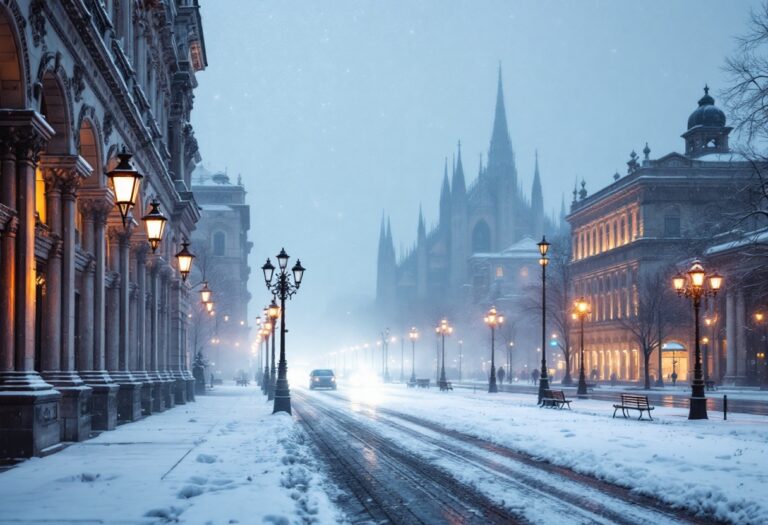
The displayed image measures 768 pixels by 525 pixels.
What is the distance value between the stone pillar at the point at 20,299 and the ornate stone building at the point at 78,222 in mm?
24

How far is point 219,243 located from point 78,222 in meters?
98.0

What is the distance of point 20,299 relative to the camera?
17.3 metres

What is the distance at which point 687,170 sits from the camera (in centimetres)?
8838

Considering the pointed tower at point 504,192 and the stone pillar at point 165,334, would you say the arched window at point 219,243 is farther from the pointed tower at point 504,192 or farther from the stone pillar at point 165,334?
the stone pillar at point 165,334

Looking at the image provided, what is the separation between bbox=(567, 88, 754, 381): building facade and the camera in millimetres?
79938

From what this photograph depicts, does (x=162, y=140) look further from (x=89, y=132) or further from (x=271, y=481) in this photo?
A: (x=271, y=481)

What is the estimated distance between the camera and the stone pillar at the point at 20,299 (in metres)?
16.8

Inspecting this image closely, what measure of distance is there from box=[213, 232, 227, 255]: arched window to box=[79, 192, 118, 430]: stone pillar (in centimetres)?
9774

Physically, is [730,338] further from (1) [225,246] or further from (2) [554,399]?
(1) [225,246]

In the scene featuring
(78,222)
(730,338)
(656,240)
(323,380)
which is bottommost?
(323,380)

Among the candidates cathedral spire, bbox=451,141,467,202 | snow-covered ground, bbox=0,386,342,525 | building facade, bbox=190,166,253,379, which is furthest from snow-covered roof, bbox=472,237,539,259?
snow-covered ground, bbox=0,386,342,525

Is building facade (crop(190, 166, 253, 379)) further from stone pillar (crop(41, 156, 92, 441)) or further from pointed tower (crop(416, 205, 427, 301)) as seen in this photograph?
stone pillar (crop(41, 156, 92, 441))

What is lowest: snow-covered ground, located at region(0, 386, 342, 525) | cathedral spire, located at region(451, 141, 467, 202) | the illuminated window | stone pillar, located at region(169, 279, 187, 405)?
snow-covered ground, located at region(0, 386, 342, 525)

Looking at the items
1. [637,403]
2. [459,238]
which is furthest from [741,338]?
[459,238]
